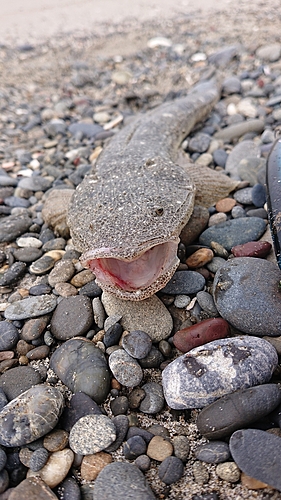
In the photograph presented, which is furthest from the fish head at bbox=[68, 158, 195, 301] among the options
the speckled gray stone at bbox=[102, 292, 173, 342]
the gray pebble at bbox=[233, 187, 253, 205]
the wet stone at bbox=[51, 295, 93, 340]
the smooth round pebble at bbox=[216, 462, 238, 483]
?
the smooth round pebble at bbox=[216, 462, 238, 483]

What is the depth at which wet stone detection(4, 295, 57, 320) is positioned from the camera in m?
2.94

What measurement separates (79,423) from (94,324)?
2.60 ft

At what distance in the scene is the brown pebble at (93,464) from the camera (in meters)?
2.07

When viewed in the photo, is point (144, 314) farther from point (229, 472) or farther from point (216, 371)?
point (229, 472)

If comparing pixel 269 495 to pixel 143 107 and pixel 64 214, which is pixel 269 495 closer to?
pixel 64 214

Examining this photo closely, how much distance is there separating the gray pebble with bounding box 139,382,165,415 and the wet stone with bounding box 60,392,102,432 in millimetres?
271

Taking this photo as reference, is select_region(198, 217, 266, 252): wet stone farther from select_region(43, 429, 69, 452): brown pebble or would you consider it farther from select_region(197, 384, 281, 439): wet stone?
select_region(43, 429, 69, 452): brown pebble

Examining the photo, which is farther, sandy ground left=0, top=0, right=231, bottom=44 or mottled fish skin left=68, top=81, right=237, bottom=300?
sandy ground left=0, top=0, right=231, bottom=44

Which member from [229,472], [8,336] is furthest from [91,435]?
[8,336]

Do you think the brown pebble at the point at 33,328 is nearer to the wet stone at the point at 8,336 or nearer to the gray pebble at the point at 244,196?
the wet stone at the point at 8,336

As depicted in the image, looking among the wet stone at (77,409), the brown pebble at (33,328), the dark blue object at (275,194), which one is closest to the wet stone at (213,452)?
the wet stone at (77,409)

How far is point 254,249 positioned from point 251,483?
5.40 ft

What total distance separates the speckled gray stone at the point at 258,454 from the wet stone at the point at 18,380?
1.26 meters

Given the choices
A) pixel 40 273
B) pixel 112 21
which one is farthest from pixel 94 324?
pixel 112 21
